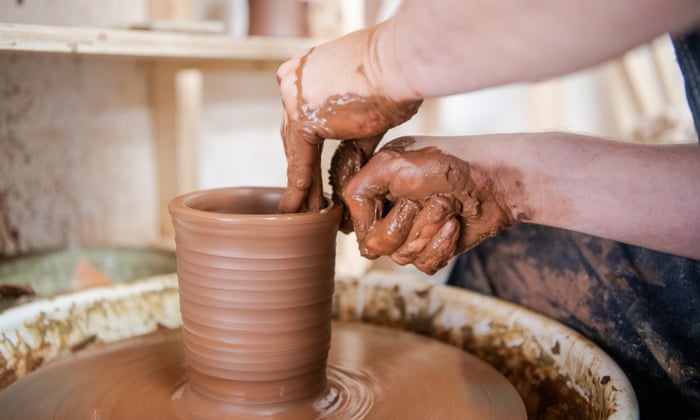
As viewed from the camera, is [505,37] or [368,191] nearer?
[505,37]

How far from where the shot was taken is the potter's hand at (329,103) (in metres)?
0.95

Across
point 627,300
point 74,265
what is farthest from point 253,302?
point 74,265

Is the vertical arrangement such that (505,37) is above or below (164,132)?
above

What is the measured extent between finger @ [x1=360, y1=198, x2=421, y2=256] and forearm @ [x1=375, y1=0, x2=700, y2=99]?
0.26m

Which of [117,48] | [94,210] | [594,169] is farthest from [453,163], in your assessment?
[94,210]

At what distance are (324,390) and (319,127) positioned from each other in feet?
1.57

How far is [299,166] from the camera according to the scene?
42.3 inches

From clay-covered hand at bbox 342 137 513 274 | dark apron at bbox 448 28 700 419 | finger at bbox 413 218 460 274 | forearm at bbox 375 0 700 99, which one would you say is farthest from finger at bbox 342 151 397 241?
dark apron at bbox 448 28 700 419

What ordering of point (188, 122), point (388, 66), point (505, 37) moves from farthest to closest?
point (188, 122) → point (388, 66) → point (505, 37)

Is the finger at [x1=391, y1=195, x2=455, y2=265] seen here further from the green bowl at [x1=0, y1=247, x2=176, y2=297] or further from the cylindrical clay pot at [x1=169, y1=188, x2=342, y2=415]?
the green bowl at [x1=0, y1=247, x2=176, y2=297]

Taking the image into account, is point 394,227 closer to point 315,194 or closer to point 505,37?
point 315,194

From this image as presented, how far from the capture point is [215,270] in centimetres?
107

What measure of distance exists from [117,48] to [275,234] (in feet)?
2.42

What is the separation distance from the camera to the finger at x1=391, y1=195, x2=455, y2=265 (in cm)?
111
